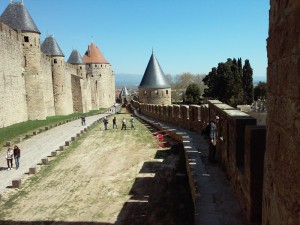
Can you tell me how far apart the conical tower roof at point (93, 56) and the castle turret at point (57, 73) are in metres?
22.3

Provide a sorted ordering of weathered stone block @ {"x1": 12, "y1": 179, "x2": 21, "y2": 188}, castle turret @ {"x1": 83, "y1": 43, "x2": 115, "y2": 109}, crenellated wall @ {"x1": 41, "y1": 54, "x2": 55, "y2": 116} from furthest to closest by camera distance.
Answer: castle turret @ {"x1": 83, "y1": 43, "x2": 115, "y2": 109} → crenellated wall @ {"x1": 41, "y1": 54, "x2": 55, "y2": 116} → weathered stone block @ {"x1": 12, "y1": 179, "x2": 21, "y2": 188}

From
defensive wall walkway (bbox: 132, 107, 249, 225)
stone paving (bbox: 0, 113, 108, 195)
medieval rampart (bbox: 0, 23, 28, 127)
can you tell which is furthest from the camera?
medieval rampart (bbox: 0, 23, 28, 127)

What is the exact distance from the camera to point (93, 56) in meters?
60.2

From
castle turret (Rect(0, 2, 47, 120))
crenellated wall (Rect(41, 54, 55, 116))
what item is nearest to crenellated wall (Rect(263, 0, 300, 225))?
castle turret (Rect(0, 2, 47, 120))

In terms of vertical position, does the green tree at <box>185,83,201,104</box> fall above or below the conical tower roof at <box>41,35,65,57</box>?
below

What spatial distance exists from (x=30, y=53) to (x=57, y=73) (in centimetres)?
922

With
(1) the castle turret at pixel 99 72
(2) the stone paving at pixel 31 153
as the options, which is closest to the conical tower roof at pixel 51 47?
(2) the stone paving at pixel 31 153

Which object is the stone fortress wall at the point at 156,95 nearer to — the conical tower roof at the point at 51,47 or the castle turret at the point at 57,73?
the castle turret at the point at 57,73

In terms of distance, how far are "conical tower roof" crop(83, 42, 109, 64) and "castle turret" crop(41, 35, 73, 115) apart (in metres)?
22.3

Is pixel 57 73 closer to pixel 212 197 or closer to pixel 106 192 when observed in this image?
pixel 106 192

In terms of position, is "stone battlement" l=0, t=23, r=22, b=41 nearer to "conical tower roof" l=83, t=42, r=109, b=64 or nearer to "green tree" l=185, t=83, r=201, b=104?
"green tree" l=185, t=83, r=201, b=104

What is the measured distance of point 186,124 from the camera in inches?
619

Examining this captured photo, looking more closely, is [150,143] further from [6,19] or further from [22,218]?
[6,19]

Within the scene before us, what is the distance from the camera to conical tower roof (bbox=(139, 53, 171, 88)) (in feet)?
137
